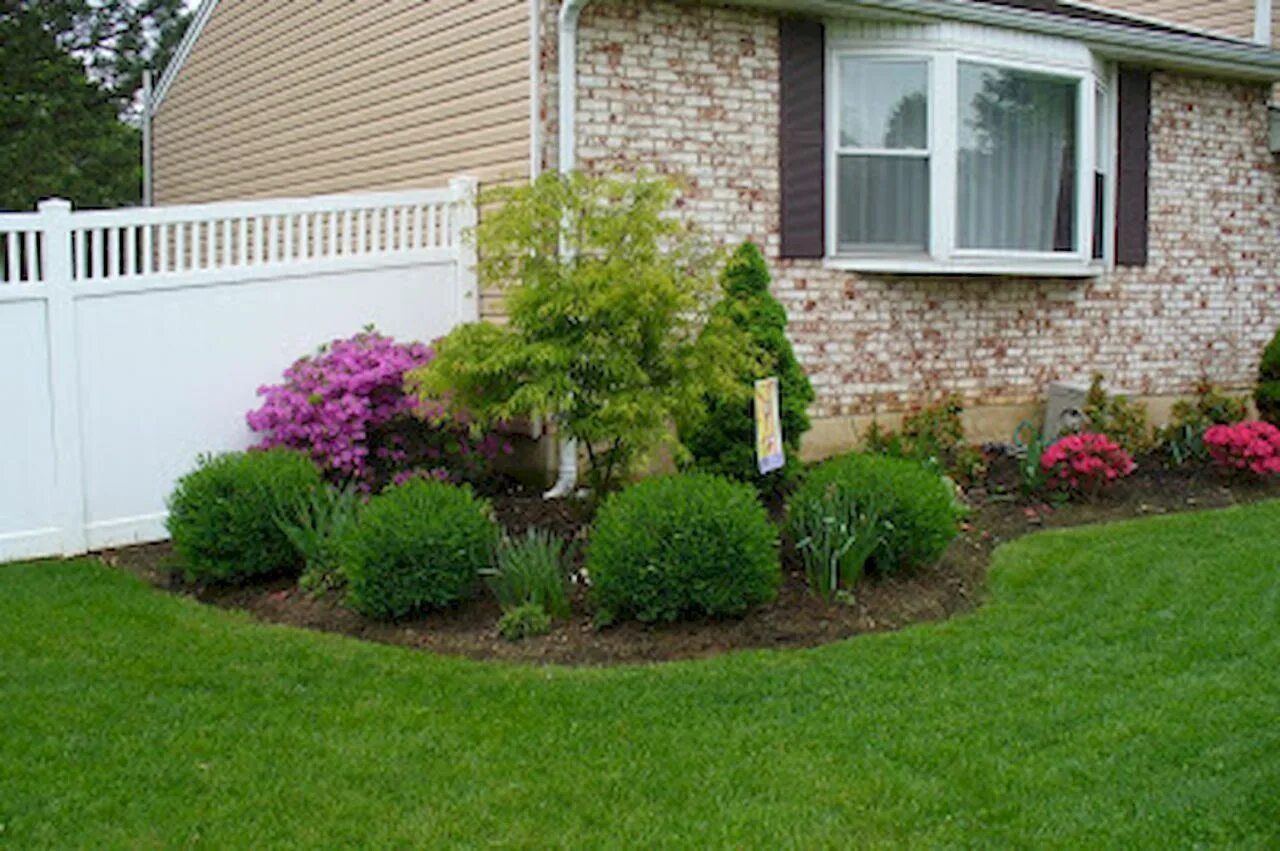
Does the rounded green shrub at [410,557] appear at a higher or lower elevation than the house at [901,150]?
lower

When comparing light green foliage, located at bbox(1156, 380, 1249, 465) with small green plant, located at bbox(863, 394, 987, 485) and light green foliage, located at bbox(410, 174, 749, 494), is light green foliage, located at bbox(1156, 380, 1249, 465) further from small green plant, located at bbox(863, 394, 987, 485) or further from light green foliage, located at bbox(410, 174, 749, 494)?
light green foliage, located at bbox(410, 174, 749, 494)

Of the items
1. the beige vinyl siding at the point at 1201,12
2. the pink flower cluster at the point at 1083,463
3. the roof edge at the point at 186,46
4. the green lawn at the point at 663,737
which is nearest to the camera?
the green lawn at the point at 663,737

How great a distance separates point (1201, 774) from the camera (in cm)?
419

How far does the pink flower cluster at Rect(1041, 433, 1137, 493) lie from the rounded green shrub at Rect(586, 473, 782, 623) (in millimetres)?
3277

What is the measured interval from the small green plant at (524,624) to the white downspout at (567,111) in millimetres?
2411

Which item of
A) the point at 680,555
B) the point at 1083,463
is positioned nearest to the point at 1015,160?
the point at 1083,463

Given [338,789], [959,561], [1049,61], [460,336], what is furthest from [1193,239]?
[338,789]

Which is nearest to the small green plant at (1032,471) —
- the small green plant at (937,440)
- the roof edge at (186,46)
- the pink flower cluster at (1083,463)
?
the pink flower cluster at (1083,463)

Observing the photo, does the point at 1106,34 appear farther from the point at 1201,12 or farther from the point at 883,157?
the point at 1201,12

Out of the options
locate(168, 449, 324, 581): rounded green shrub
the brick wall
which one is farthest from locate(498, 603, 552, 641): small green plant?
the brick wall

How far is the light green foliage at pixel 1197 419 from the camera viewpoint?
1022cm

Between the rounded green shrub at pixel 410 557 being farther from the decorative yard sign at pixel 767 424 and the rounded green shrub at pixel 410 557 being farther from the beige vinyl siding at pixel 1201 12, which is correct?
the beige vinyl siding at pixel 1201 12

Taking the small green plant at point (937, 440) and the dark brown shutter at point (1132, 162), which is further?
the dark brown shutter at point (1132, 162)

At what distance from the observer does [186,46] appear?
1502 centimetres
